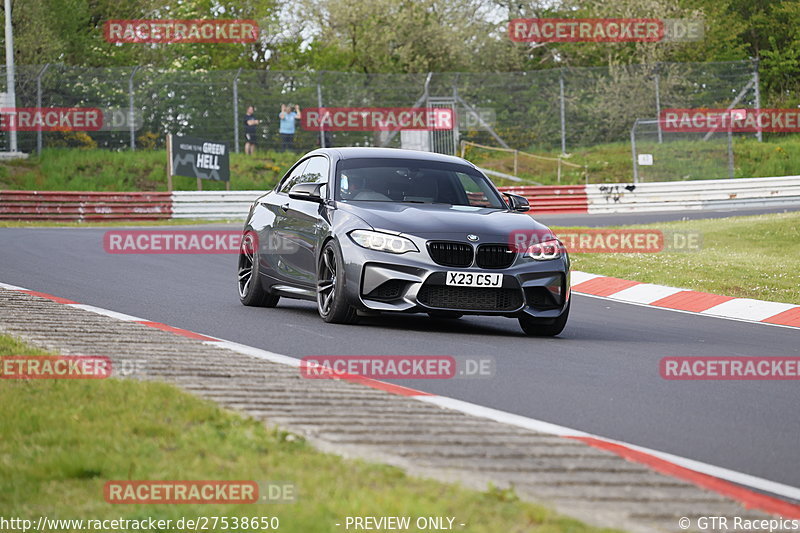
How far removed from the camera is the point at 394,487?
435 cm

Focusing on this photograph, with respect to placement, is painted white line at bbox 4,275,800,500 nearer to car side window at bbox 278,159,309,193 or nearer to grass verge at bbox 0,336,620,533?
grass verge at bbox 0,336,620,533

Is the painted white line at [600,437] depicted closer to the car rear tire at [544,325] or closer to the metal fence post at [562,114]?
the car rear tire at [544,325]

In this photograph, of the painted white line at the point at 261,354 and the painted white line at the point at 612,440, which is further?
the painted white line at the point at 261,354

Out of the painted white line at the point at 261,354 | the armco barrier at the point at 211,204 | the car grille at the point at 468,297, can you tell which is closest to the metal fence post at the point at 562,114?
the armco barrier at the point at 211,204

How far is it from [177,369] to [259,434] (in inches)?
70.5

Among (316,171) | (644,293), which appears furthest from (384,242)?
(644,293)

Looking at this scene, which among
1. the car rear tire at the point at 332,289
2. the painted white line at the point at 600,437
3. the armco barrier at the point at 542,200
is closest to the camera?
the painted white line at the point at 600,437

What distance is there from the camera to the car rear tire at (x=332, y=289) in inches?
399

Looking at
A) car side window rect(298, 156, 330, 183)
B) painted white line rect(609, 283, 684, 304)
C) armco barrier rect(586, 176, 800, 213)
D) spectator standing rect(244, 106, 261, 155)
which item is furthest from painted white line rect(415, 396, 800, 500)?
spectator standing rect(244, 106, 261, 155)

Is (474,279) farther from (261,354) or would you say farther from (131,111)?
(131,111)

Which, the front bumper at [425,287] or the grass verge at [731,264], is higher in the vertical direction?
the front bumper at [425,287]

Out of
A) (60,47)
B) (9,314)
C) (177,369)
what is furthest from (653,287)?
(60,47)

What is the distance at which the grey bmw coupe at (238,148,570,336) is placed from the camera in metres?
9.85

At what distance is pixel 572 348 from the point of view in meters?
9.71
